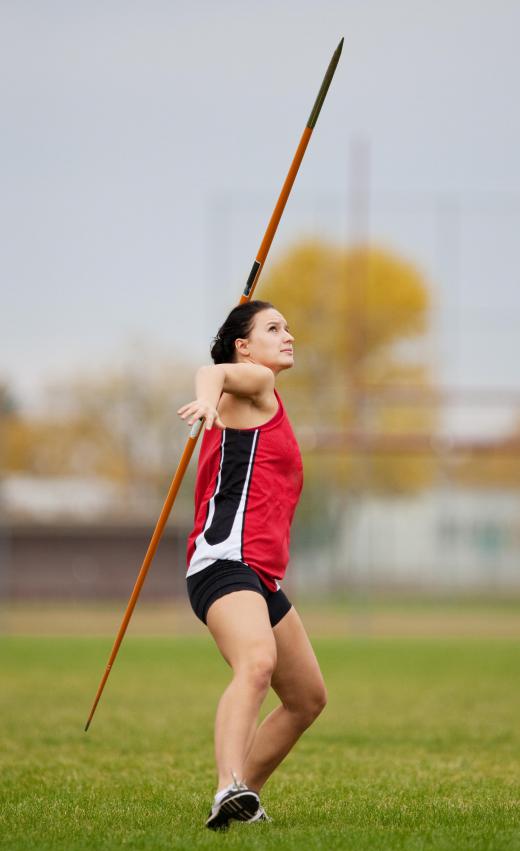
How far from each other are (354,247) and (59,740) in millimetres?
22704

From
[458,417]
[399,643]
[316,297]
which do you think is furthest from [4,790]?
[316,297]

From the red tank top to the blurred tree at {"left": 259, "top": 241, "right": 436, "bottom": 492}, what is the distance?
69.2 ft

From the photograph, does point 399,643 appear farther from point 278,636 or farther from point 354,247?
point 278,636

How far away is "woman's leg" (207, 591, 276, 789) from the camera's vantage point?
15.4 ft

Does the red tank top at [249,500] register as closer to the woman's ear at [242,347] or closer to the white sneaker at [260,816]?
the woman's ear at [242,347]

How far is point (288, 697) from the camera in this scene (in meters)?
5.28

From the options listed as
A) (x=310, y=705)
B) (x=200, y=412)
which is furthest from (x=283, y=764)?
(x=200, y=412)

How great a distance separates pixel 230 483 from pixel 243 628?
58cm

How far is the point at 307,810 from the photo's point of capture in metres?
5.52

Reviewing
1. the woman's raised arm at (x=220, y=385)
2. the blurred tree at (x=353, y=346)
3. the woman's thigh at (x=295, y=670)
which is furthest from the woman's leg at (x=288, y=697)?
the blurred tree at (x=353, y=346)

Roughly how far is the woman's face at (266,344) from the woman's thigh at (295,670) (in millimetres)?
993

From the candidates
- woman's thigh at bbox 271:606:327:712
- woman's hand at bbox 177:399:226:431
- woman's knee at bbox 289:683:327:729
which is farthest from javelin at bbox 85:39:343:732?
woman's knee at bbox 289:683:327:729

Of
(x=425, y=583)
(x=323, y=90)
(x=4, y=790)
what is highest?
(x=323, y=90)

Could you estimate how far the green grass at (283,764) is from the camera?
15.9ft
